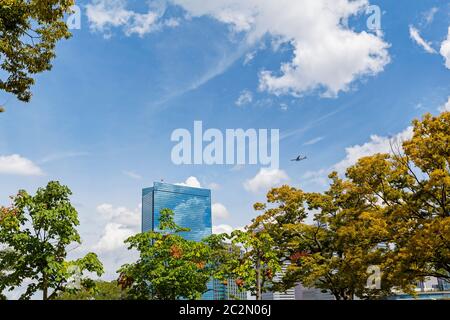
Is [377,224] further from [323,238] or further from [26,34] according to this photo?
[26,34]

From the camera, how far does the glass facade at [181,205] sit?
158 metres

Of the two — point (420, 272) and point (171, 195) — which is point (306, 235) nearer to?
point (420, 272)

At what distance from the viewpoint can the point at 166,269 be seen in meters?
18.3

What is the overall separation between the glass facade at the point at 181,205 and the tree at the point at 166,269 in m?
132

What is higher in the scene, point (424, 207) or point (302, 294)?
point (424, 207)

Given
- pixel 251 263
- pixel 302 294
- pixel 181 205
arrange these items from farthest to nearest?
pixel 181 205 < pixel 302 294 < pixel 251 263

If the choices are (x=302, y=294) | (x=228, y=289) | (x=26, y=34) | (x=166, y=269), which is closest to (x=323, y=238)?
(x=228, y=289)

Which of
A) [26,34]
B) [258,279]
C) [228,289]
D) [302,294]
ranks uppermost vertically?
[26,34]

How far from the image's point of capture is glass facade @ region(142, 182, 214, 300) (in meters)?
158

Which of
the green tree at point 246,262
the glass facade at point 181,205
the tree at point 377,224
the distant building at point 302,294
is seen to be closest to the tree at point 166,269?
the green tree at point 246,262

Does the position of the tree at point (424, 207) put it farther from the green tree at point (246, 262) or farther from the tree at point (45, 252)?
the tree at point (45, 252)

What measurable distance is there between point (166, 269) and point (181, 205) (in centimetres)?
14606
